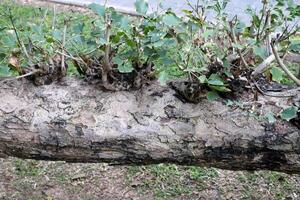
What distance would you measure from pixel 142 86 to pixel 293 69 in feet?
6.69

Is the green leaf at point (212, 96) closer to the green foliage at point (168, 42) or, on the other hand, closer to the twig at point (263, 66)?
the green foliage at point (168, 42)

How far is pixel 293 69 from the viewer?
3.56m

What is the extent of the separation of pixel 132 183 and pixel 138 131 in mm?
943

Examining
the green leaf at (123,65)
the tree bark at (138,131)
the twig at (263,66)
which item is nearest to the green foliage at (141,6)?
the green leaf at (123,65)

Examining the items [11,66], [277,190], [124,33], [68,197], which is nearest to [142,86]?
[124,33]

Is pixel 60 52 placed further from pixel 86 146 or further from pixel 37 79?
pixel 86 146

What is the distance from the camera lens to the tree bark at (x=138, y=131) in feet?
5.52

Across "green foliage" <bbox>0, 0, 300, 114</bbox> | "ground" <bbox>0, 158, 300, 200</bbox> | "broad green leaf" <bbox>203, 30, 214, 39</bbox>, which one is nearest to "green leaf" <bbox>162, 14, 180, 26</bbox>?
"green foliage" <bbox>0, 0, 300, 114</bbox>

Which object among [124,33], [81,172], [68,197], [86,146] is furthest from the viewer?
[81,172]

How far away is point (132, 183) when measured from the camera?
102 inches

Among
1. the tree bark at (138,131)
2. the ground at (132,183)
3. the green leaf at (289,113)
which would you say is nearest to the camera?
the green leaf at (289,113)

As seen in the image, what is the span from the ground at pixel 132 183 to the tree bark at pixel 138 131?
0.77m

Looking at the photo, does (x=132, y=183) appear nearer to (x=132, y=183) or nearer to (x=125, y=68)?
(x=132, y=183)

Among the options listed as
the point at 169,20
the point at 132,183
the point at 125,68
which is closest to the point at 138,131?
the point at 125,68
